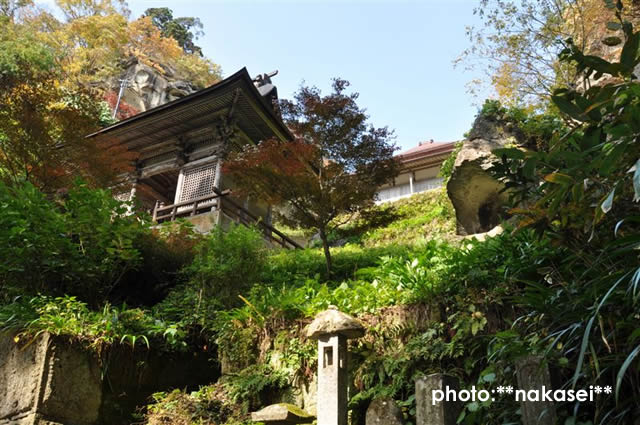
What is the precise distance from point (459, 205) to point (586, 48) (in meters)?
4.61

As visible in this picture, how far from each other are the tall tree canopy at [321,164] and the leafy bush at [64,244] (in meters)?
2.53

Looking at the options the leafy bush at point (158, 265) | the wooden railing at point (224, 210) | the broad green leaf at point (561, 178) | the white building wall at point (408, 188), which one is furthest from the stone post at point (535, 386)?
the white building wall at point (408, 188)

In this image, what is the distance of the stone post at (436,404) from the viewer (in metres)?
3.24

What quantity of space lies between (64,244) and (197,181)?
9.81 metres

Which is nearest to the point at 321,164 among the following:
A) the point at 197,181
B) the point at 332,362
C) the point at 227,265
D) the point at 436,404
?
the point at 227,265

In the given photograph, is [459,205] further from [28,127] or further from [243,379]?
[28,127]

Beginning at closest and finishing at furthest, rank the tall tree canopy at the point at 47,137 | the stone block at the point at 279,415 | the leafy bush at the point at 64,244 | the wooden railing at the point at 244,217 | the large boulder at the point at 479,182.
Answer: the stone block at the point at 279,415 → the leafy bush at the point at 64,244 → the tall tree canopy at the point at 47,137 → the large boulder at the point at 479,182 → the wooden railing at the point at 244,217

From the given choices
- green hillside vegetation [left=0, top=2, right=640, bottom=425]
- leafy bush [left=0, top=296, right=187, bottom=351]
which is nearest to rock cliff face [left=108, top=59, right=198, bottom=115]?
green hillside vegetation [left=0, top=2, right=640, bottom=425]

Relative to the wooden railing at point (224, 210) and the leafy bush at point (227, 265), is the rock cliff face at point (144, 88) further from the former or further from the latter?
the leafy bush at point (227, 265)

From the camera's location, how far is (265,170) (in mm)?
8453

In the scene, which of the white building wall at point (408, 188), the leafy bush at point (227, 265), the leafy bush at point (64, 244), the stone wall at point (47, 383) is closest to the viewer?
the stone wall at point (47, 383)

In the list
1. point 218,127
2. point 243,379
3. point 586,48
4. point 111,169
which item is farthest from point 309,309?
point 218,127

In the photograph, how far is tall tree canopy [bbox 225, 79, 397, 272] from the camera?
850 cm

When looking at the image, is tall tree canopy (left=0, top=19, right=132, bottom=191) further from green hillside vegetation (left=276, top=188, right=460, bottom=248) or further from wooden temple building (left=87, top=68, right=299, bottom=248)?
green hillside vegetation (left=276, top=188, right=460, bottom=248)
